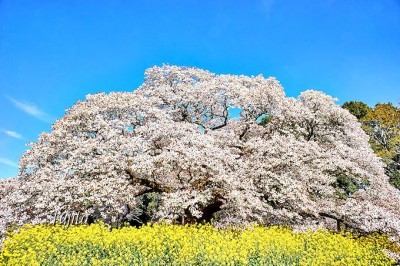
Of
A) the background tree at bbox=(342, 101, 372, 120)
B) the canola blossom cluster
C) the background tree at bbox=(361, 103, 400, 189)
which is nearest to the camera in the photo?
the canola blossom cluster

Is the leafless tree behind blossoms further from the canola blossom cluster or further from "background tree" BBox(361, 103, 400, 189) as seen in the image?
"background tree" BBox(361, 103, 400, 189)

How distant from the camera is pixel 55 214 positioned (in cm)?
1725

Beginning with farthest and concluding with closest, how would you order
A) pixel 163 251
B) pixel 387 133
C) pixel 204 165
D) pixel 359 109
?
pixel 359 109 → pixel 387 133 → pixel 204 165 → pixel 163 251

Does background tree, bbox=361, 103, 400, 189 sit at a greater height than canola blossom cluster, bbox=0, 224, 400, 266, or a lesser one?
greater

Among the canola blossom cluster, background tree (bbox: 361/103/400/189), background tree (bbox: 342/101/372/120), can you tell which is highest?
background tree (bbox: 342/101/372/120)

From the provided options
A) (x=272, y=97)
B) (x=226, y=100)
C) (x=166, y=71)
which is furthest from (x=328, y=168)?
(x=166, y=71)

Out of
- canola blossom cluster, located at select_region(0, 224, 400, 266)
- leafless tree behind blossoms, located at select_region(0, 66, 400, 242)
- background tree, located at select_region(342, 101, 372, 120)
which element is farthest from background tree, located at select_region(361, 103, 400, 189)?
canola blossom cluster, located at select_region(0, 224, 400, 266)

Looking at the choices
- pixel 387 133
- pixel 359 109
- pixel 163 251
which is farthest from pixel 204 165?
pixel 359 109

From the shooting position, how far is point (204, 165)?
18.2m

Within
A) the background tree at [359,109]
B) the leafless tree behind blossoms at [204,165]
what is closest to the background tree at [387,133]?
the background tree at [359,109]

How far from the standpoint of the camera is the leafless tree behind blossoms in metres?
17.7

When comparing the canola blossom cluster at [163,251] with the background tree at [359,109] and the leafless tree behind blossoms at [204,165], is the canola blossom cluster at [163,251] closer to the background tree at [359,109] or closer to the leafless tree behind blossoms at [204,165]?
the leafless tree behind blossoms at [204,165]

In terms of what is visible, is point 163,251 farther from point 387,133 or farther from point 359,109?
point 359,109

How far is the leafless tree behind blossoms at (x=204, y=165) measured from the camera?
17.7 m
